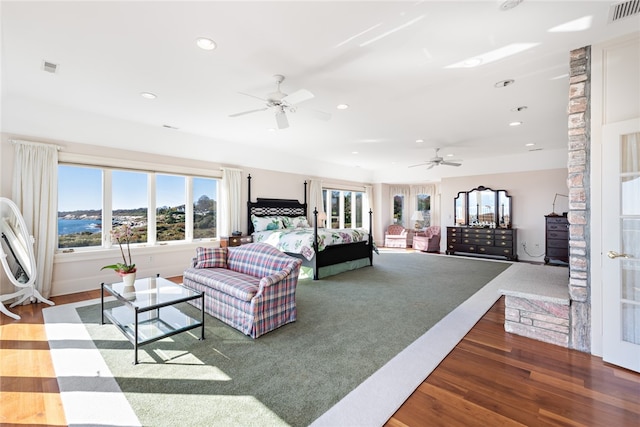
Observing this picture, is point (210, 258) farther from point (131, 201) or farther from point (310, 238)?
point (131, 201)

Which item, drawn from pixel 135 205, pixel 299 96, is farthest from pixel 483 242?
pixel 135 205

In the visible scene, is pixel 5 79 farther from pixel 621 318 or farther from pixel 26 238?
pixel 621 318

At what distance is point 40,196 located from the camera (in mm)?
Result: 4207

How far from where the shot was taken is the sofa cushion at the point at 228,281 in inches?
120

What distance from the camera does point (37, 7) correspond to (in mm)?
2178

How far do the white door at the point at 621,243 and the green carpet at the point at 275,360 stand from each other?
157 centimetres

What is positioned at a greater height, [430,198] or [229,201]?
[430,198]

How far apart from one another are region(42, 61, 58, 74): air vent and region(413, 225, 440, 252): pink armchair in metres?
9.09

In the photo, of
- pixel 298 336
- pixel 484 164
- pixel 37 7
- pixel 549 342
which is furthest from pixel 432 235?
pixel 37 7

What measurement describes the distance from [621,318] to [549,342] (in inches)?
26.1

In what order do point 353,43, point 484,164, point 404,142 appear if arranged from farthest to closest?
point 484,164 → point 404,142 → point 353,43

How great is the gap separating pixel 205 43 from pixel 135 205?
12.8 ft

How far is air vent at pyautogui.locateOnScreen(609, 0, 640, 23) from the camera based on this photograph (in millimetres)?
2137

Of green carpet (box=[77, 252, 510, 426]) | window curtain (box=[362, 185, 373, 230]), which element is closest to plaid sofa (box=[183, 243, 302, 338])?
green carpet (box=[77, 252, 510, 426])
